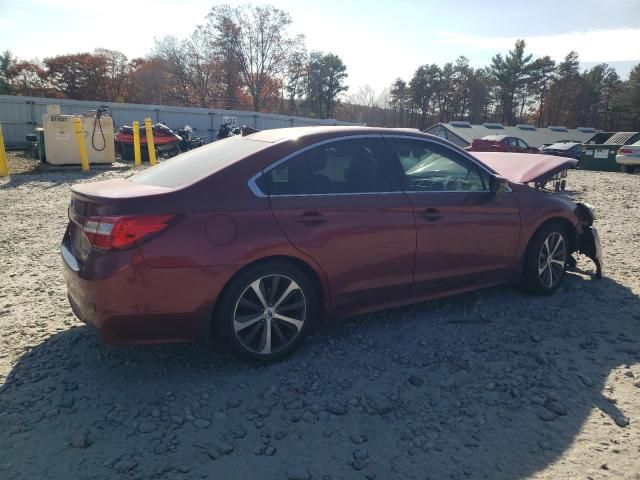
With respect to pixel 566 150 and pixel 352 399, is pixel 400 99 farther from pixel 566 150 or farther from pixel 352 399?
pixel 352 399

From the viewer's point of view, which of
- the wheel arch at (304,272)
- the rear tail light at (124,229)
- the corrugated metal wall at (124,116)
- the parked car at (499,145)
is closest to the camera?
the rear tail light at (124,229)

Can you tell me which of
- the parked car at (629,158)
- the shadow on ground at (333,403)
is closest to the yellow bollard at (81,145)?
the shadow on ground at (333,403)

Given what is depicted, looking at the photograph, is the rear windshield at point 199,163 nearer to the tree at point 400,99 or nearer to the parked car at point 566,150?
the parked car at point 566,150

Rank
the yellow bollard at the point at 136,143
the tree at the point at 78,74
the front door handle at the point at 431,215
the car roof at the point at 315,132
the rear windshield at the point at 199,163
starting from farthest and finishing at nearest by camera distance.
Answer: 1. the tree at the point at 78,74
2. the yellow bollard at the point at 136,143
3. the front door handle at the point at 431,215
4. the car roof at the point at 315,132
5. the rear windshield at the point at 199,163

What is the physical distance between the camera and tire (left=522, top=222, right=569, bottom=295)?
175 inches

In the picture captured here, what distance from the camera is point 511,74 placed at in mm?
60594

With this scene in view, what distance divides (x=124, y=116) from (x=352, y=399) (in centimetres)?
2474

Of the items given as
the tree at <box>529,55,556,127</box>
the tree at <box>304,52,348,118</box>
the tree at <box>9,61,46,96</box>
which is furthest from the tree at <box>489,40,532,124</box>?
the tree at <box>9,61,46,96</box>

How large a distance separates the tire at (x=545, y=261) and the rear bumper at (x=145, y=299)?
117 inches

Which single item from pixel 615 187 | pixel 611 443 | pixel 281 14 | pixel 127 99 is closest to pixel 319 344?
pixel 611 443

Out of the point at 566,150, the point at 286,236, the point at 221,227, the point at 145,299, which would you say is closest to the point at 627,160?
the point at 566,150

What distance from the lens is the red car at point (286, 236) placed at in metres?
2.84

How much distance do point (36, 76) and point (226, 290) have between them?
53.5 metres

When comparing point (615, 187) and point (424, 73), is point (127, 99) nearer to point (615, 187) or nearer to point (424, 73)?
point (424, 73)
